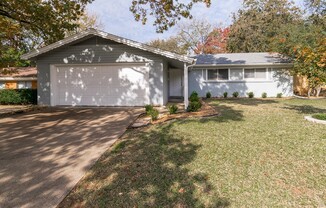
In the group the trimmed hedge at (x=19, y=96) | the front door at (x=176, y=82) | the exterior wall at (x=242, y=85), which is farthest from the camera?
the front door at (x=176, y=82)

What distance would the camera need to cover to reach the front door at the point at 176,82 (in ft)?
61.6

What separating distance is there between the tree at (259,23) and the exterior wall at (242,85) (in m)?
13.0

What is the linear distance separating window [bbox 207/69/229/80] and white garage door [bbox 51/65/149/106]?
7324 millimetres

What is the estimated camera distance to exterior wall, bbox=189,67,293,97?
17453 mm

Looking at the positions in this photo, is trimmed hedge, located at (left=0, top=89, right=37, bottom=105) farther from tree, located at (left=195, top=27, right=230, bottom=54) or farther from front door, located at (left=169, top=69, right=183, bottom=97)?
tree, located at (left=195, top=27, right=230, bottom=54)

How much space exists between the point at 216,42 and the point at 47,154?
3350cm

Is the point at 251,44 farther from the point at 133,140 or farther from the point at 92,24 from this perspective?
the point at 133,140

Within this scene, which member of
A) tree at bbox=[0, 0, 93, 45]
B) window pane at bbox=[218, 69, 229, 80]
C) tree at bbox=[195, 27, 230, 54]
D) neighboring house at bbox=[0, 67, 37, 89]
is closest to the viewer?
tree at bbox=[0, 0, 93, 45]

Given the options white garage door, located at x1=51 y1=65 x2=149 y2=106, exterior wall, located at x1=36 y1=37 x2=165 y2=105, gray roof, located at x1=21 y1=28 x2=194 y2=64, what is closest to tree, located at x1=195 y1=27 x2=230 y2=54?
exterior wall, located at x1=36 y1=37 x2=165 y2=105

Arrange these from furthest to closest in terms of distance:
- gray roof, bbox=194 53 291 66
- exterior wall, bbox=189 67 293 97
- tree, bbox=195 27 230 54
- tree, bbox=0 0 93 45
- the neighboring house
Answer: tree, bbox=195 27 230 54 < the neighboring house < exterior wall, bbox=189 67 293 97 < gray roof, bbox=194 53 291 66 < tree, bbox=0 0 93 45

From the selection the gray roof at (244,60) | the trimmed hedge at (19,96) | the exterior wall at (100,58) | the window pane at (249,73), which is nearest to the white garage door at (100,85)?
the exterior wall at (100,58)

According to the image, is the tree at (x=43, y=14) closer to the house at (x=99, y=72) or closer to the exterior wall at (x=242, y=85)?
the house at (x=99, y=72)

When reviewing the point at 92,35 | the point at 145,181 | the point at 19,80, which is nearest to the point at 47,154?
the point at 145,181

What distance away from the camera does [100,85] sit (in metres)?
12.6
